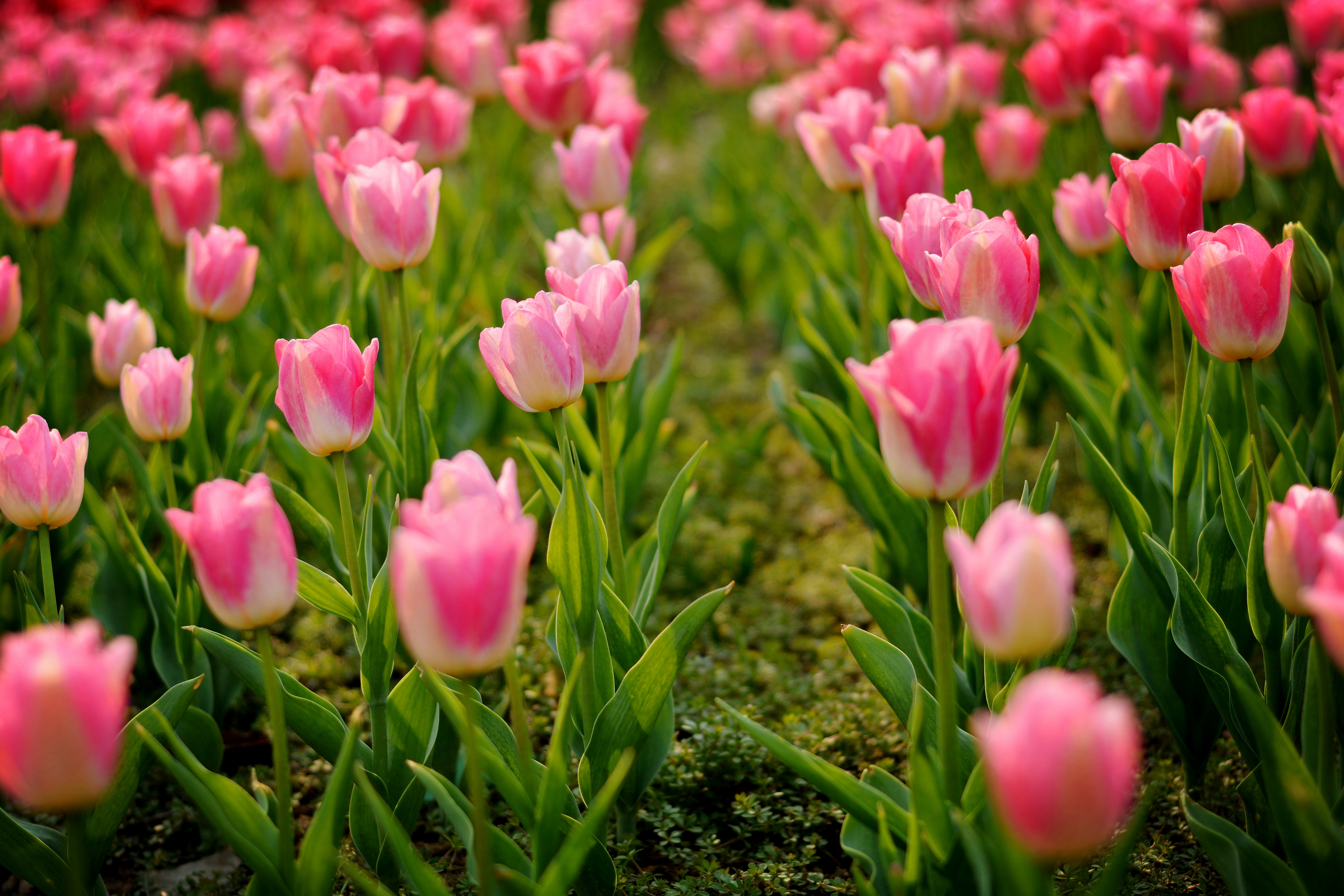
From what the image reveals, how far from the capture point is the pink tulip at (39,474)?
57.2 inches

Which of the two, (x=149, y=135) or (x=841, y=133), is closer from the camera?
(x=841, y=133)

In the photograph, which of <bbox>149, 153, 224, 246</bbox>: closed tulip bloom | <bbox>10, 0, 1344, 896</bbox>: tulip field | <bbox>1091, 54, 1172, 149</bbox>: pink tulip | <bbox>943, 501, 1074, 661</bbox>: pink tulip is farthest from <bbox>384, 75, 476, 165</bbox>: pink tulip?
<bbox>943, 501, 1074, 661</bbox>: pink tulip

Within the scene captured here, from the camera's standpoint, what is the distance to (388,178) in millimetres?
1858

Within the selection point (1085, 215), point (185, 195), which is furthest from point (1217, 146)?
point (185, 195)

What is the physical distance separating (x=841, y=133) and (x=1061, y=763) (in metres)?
1.78

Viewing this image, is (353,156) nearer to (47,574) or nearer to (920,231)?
(47,574)

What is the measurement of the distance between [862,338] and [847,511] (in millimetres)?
616

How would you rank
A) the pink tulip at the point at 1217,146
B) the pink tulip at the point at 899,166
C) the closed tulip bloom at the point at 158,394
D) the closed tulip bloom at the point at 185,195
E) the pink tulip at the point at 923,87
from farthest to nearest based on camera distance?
the pink tulip at the point at 923,87 → the closed tulip bloom at the point at 185,195 → the pink tulip at the point at 899,166 → the pink tulip at the point at 1217,146 → the closed tulip bloom at the point at 158,394

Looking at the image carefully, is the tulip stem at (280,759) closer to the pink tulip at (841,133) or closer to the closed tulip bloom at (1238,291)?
the closed tulip bloom at (1238,291)

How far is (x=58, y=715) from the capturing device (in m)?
0.91

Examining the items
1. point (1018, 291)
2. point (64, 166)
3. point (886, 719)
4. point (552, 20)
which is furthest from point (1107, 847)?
point (552, 20)

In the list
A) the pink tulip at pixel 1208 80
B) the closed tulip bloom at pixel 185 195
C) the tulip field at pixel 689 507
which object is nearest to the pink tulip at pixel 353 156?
the tulip field at pixel 689 507

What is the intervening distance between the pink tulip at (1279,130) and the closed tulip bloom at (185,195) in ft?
8.01

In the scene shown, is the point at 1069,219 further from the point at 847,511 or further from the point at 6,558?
the point at 6,558
